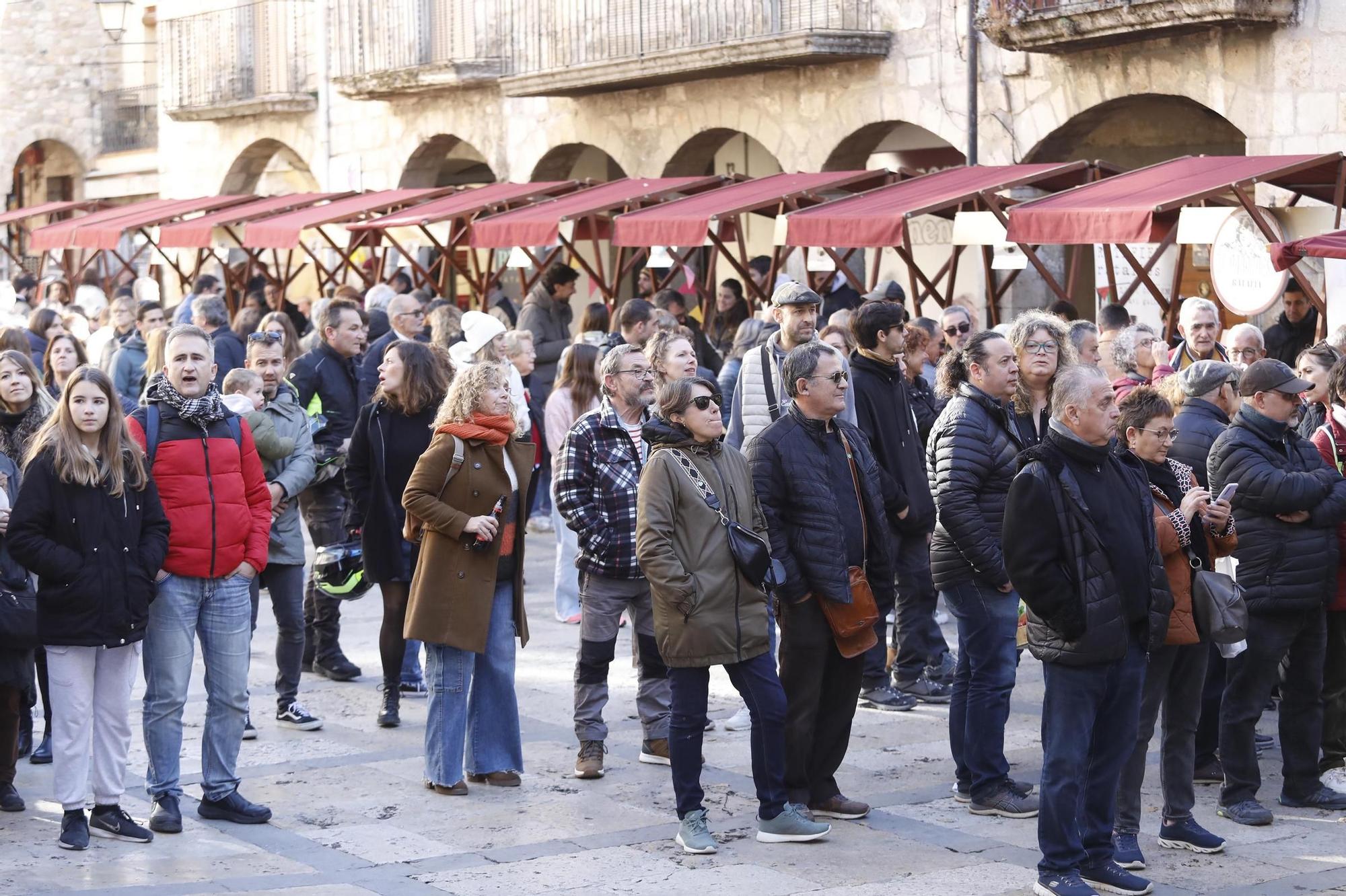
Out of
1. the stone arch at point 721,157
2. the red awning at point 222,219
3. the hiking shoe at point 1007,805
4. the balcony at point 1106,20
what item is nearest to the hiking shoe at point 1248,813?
the hiking shoe at point 1007,805

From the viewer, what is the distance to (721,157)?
2306 centimetres

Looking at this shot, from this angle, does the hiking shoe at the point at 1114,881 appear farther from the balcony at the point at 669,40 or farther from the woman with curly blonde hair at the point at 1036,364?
the balcony at the point at 669,40

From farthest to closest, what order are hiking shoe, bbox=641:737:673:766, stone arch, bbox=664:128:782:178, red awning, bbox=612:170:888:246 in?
stone arch, bbox=664:128:782:178
red awning, bbox=612:170:888:246
hiking shoe, bbox=641:737:673:766

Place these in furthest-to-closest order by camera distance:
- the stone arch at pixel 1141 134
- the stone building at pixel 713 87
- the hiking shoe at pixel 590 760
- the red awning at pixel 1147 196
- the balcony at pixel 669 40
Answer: the balcony at pixel 669 40
the stone arch at pixel 1141 134
the stone building at pixel 713 87
the red awning at pixel 1147 196
the hiking shoe at pixel 590 760

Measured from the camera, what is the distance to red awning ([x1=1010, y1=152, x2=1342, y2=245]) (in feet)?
38.7

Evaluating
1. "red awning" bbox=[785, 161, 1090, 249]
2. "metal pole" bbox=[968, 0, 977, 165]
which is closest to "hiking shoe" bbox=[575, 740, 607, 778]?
"red awning" bbox=[785, 161, 1090, 249]

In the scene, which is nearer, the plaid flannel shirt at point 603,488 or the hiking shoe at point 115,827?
the hiking shoe at point 115,827

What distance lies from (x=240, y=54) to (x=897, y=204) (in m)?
17.1

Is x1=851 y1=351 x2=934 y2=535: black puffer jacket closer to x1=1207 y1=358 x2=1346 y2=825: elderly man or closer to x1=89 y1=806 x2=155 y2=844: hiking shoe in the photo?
x1=1207 y1=358 x2=1346 y2=825: elderly man

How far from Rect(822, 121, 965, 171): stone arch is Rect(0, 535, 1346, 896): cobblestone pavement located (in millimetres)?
11372

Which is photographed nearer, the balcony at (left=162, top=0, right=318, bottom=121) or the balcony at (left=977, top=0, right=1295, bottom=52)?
the balcony at (left=977, top=0, right=1295, bottom=52)

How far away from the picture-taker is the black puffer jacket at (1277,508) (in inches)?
273

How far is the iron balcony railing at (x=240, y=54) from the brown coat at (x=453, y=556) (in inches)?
822

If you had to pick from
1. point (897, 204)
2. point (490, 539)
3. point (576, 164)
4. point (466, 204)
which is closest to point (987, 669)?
point (490, 539)
